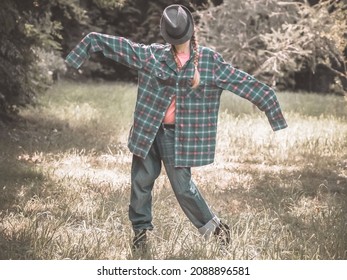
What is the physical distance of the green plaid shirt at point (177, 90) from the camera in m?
3.98

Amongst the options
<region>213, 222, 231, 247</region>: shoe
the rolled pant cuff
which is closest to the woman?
the rolled pant cuff

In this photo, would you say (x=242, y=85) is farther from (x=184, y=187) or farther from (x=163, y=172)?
(x=163, y=172)

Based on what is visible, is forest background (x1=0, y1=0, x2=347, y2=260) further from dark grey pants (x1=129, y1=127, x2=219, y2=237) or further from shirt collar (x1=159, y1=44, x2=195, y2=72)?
shirt collar (x1=159, y1=44, x2=195, y2=72)

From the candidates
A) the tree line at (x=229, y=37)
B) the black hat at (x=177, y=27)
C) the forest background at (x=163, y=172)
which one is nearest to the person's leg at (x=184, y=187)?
the forest background at (x=163, y=172)

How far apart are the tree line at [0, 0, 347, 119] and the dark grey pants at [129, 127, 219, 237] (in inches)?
164

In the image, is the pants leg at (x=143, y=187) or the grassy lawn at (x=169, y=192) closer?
the pants leg at (x=143, y=187)

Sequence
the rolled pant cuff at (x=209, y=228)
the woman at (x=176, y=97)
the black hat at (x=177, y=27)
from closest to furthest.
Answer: the black hat at (x=177, y=27) → the woman at (x=176, y=97) → the rolled pant cuff at (x=209, y=228)

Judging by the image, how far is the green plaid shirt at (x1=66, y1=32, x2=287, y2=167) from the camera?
13.1ft

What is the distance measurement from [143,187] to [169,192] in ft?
6.54

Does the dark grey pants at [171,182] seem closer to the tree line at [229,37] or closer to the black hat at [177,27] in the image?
the black hat at [177,27]

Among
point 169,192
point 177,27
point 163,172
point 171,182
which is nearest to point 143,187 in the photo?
point 171,182

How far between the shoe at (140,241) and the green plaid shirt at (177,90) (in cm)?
55

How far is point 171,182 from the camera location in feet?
13.5

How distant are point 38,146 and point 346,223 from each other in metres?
4.83
